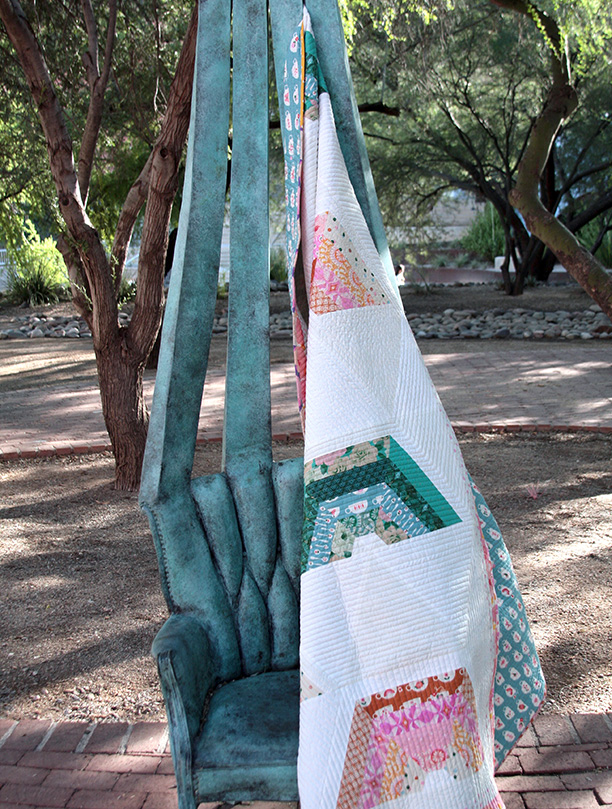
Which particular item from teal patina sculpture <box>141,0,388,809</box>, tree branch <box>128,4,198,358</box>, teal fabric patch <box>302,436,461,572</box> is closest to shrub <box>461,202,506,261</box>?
tree branch <box>128,4,198,358</box>

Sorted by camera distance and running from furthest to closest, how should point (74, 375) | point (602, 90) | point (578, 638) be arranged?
1. point (602, 90)
2. point (74, 375)
3. point (578, 638)

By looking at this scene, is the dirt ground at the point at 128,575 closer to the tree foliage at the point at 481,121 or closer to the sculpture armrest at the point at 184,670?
the sculpture armrest at the point at 184,670

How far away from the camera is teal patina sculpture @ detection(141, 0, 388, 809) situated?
215cm

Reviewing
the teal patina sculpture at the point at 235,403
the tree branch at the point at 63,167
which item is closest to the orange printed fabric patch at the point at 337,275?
the teal patina sculpture at the point at 235,403

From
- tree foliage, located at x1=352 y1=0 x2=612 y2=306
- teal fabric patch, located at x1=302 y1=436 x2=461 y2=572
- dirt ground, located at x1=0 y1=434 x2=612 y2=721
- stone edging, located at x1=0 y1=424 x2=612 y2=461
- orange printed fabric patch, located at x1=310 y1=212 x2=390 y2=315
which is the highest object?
tree foliage, located at x1=352 y1=0 x2=612 y2=306

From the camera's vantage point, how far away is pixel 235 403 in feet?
7.43

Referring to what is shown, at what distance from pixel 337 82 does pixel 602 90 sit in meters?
14.3

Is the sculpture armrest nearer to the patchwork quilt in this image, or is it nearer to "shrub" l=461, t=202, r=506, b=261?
the patchwork quilt

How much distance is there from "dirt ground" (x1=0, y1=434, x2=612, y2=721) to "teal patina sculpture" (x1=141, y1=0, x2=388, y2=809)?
793mm

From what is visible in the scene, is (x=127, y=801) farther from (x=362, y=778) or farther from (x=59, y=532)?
(x=59, y=532)

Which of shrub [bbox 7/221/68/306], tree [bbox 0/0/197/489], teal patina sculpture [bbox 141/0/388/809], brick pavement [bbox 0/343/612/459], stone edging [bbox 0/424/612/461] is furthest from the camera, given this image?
shrub [bbox 7/221/68/306]

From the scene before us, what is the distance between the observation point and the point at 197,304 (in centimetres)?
222

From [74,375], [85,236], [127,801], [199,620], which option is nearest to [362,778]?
[199,620]

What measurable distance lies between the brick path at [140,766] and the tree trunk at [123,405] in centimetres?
251
